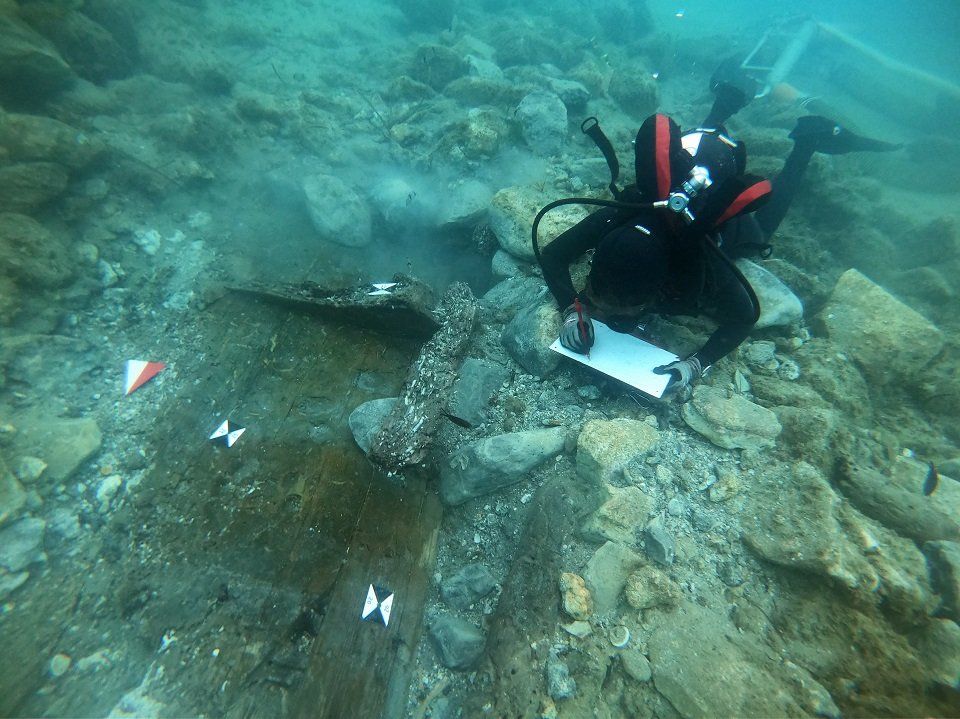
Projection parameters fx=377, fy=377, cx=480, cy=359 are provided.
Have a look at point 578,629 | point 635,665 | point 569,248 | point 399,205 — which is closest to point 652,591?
point 635,665

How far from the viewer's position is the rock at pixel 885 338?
10.1 ft

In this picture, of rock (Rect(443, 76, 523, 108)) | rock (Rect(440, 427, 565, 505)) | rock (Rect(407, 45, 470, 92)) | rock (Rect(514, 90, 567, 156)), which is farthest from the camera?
rock (Rect(407, 45, 470, 92))

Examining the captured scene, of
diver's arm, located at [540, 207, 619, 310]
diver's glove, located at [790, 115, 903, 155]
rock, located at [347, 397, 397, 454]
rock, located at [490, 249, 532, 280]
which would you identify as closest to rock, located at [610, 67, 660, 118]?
diver's glove, located at [790, 115, 903, 155]

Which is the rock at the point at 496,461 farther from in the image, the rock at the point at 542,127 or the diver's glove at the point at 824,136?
the diver's glove at the point at 824,136

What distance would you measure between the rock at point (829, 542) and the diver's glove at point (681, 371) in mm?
734

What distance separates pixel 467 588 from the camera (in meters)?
2.49

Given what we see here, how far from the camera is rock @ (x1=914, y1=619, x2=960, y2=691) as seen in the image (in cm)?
163

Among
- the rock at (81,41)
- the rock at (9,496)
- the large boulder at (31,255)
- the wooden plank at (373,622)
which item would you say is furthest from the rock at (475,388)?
the rock at (81,41)

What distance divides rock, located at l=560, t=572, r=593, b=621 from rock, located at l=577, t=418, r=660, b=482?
2.00 feet

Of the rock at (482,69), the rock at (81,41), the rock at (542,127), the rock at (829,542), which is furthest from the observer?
the rock at (482,69)

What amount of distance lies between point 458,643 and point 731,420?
2.29 metres

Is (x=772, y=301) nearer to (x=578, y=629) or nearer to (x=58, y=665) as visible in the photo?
(x=578, y=629)

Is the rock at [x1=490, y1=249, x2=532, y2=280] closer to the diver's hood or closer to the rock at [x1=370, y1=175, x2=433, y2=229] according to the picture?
the rock at [x1=370, y1=175, x2=433, y2=229]

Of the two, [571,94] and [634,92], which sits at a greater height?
[634,92]
